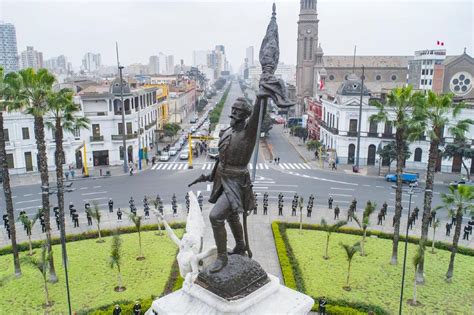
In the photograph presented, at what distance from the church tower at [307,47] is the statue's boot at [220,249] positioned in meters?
74.8

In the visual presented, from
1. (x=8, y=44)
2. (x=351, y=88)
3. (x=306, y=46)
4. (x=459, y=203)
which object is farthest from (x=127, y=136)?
(x=8, y=44)

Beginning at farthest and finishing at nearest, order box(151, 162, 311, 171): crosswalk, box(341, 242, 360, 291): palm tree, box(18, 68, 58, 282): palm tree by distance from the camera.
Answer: box(151, 162, 311, 171): crosswalk → box(18, 68, 58, 282): palm tree → box(341, 242, 360, 291): palm tree

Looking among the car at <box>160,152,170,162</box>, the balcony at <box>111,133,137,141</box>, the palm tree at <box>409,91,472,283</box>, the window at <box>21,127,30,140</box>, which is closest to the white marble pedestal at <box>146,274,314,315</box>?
the palm tree at <box>409,91,472,283</box>

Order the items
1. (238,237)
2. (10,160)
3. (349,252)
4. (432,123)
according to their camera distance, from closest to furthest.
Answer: (238,237) → (349,252) → (432,123) → (10,160)

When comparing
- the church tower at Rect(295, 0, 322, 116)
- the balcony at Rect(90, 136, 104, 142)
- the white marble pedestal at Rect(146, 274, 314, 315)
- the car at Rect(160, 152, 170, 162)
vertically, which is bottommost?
the car at Rect(160, 152, 170, 162)

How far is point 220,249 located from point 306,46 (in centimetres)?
7957

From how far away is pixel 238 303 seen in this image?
466 inches

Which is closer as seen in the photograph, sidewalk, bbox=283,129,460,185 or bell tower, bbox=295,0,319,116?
sidewalk, bbox=283,129,460,185

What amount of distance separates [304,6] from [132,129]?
51473 millimetres

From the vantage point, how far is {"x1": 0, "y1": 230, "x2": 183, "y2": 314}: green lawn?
17781 millimetres

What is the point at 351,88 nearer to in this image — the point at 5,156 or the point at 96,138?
the point at 96,138

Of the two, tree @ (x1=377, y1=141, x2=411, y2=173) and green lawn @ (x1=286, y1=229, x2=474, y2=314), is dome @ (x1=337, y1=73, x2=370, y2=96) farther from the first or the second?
green lawn @ (x1=286, y1=229, x2=474, y2=314)

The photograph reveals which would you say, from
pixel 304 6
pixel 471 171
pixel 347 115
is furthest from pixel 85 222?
pixel 304 6

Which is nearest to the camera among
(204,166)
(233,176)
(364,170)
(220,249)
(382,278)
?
(233,176)
